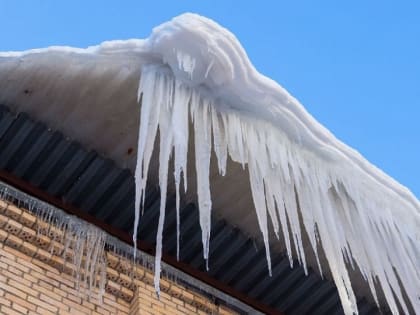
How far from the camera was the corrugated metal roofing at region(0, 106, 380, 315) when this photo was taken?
4.98 metres

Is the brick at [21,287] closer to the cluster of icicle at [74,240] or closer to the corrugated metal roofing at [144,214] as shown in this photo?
the cluster of icicle at [74,240]

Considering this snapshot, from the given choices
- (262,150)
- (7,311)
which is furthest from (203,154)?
(7,311)

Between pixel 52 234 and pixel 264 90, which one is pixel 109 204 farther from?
pixel 264 90

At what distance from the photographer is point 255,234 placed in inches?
216

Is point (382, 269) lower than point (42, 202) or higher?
lower

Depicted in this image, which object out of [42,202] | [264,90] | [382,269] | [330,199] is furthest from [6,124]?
[382,269]

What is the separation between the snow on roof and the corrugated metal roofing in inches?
21.6

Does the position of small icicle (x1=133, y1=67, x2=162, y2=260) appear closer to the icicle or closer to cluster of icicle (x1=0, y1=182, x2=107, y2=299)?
the icicle

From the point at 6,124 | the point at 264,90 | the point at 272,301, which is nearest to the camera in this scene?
the point at 264,90

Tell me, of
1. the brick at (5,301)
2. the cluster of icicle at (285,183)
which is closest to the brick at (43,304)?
the brick at (5,301)

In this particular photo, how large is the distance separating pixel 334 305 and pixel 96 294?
1927mm

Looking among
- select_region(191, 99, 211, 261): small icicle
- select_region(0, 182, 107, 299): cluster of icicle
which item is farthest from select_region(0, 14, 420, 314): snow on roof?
select_region(0, 182, 107, 299): cluster of icicle

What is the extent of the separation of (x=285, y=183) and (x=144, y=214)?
1.06 meters

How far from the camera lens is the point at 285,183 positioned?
475cm
